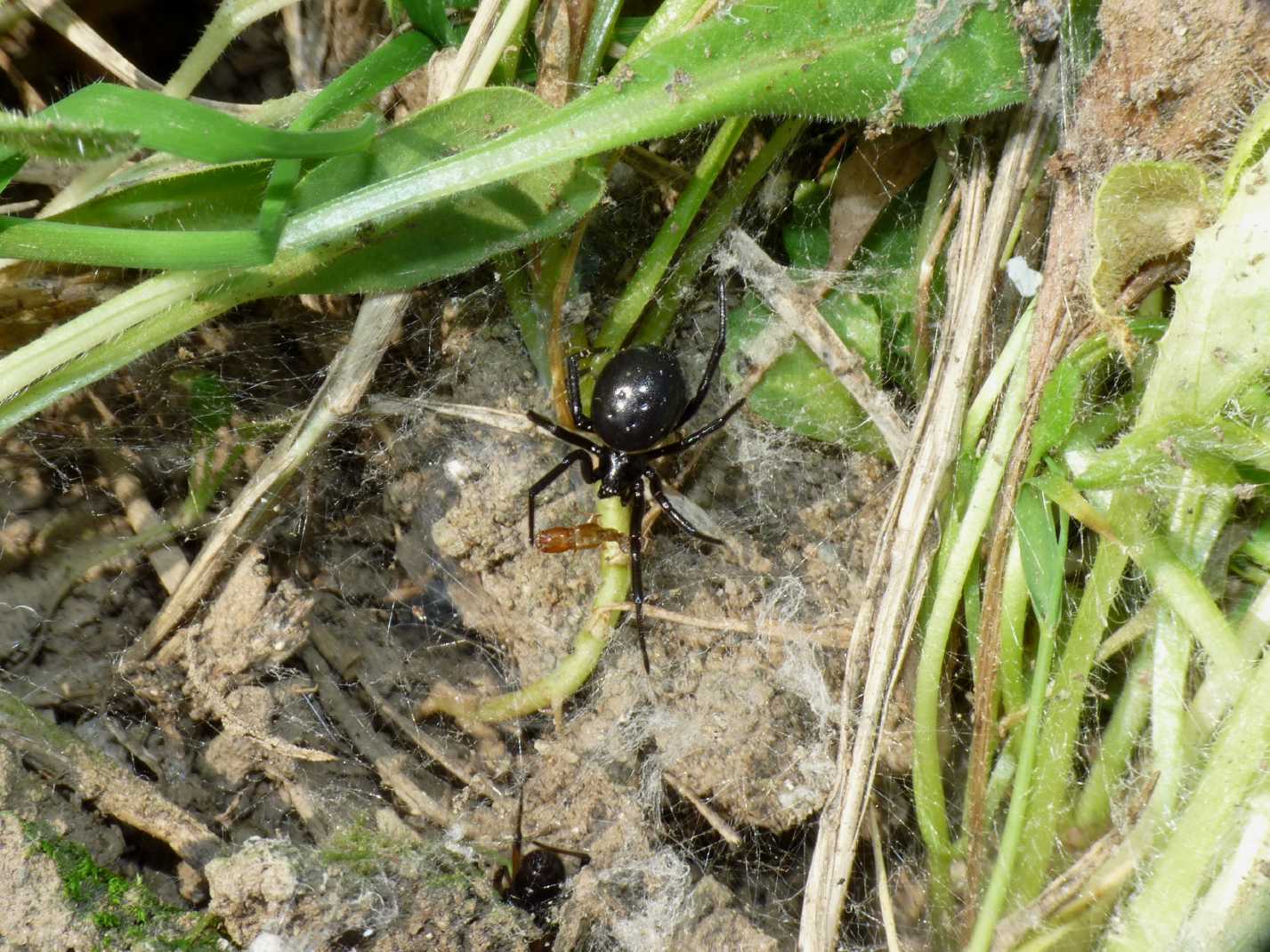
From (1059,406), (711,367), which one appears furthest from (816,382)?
(1059,406)

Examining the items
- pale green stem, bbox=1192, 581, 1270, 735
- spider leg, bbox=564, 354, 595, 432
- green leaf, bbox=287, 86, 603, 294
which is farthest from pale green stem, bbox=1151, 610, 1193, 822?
green leaf, bbox=287, 86, 603, 294

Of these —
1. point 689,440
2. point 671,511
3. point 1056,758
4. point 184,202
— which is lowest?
point 1056,758

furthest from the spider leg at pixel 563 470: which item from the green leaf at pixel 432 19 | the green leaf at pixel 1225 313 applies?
the green leaf at pixel 1225 313

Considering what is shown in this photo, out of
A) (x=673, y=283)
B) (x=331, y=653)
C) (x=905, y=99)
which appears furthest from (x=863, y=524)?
(x=331, y=653)

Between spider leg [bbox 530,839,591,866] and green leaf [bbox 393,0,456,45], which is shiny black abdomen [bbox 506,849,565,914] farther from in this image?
green leaf [bbox 393,0,456,45]

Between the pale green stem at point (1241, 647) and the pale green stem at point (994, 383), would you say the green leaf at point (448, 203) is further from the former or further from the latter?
the pale green stem at point (1241, 647)

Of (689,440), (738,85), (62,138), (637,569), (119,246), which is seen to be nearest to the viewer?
(62,138)

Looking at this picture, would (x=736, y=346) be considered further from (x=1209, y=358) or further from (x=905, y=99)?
(x=1209, y=358)

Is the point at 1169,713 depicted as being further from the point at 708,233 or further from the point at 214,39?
the point at 214,39
